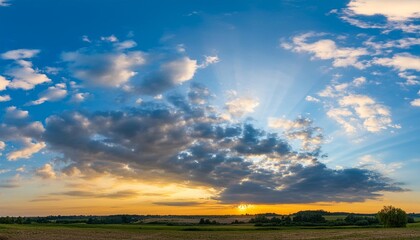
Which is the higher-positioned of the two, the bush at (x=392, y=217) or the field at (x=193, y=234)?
the bush at (x=392, y=217)

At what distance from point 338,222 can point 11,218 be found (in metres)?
135

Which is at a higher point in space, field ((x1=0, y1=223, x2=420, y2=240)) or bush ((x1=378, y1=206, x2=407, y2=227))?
bush ((x1=378, y1=206, x2=407, y2=227))

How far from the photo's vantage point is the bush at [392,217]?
14825 cm

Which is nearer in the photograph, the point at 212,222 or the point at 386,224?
the point at 386,224

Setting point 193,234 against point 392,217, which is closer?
→ point 193,234

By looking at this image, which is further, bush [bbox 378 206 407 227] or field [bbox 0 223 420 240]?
bush [bbox 378 206 407 227]

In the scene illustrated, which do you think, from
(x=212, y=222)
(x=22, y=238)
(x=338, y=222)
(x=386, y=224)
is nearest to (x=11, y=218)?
(x=212, y=222)

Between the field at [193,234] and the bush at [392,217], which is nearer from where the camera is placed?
the field at [193,234]

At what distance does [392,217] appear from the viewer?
149 meters

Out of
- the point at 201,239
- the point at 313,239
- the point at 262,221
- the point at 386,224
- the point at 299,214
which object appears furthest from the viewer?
the point at 299,214

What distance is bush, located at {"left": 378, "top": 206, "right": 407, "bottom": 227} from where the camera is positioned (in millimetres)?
148250

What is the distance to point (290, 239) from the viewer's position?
84.8 meters

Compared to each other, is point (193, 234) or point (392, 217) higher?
point (392, 217)

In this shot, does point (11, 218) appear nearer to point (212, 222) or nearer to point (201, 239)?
point (212, 222)
